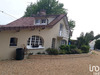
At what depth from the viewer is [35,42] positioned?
11.9 m

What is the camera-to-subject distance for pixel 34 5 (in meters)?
30.1

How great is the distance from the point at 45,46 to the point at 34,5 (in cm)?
2227

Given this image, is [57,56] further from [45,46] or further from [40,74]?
[40,74]

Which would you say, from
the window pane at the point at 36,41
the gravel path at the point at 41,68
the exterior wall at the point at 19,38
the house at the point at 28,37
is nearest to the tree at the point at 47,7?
the house at the point at 28,37

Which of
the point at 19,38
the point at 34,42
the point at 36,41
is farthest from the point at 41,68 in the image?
the point at 36,41

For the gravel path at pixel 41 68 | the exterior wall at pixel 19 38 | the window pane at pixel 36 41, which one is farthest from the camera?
the window pane at pixel 36 41

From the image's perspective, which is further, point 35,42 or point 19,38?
point 35,42

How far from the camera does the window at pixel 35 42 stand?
11.3 m

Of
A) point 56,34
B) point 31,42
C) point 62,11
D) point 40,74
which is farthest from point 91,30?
point 40,74

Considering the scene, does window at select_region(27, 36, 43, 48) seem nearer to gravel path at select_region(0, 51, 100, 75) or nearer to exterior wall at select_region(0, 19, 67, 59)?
exterior wall at select_region(0, 19, 67, 59)

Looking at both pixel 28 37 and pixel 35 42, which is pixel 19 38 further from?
pixel 35 42

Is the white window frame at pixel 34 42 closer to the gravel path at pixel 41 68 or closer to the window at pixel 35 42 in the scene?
the window at pixel 35 42

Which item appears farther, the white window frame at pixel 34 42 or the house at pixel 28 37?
the white window frame at pixel 34 42

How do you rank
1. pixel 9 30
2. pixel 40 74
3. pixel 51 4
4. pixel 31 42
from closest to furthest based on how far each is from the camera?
pixel 40 74
pixel 9 30
pixel 31 42
pixel 51 4
